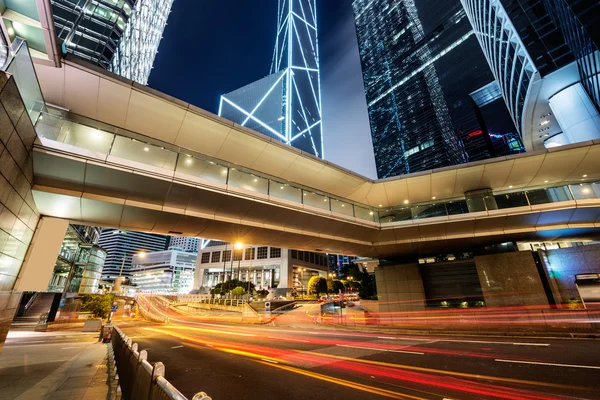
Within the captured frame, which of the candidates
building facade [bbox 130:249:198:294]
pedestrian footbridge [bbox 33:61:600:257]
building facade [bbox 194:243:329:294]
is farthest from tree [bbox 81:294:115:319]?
building facade [bbox 130:249:198:294]

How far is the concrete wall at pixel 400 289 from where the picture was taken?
813 inches

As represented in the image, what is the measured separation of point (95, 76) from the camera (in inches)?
404

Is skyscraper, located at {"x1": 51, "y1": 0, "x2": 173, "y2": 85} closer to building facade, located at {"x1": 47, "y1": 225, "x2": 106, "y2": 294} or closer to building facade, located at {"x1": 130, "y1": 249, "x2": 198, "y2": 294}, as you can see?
building facade, located at {"x1": 47, "y1": 225, "x2": 106, "y2": 294}

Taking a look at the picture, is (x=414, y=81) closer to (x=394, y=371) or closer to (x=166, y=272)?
(x=394, y=371)

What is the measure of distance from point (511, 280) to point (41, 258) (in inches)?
982

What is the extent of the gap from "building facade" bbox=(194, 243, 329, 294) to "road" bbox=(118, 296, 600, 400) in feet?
206

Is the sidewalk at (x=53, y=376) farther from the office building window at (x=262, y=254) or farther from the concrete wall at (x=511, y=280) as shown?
the office building window at (x=262, y=254)

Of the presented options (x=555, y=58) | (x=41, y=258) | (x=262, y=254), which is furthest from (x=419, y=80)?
(x=41, y=258)

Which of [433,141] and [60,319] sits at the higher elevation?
[433,141]

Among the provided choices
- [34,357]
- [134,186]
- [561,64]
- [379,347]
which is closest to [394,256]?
[379,347]

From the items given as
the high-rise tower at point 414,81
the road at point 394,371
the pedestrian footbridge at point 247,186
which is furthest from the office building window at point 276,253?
the road at point 394,371

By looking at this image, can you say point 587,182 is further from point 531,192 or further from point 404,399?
point 404,399

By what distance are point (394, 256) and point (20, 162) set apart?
2381 centimetres

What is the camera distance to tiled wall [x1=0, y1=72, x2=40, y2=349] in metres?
6.05
